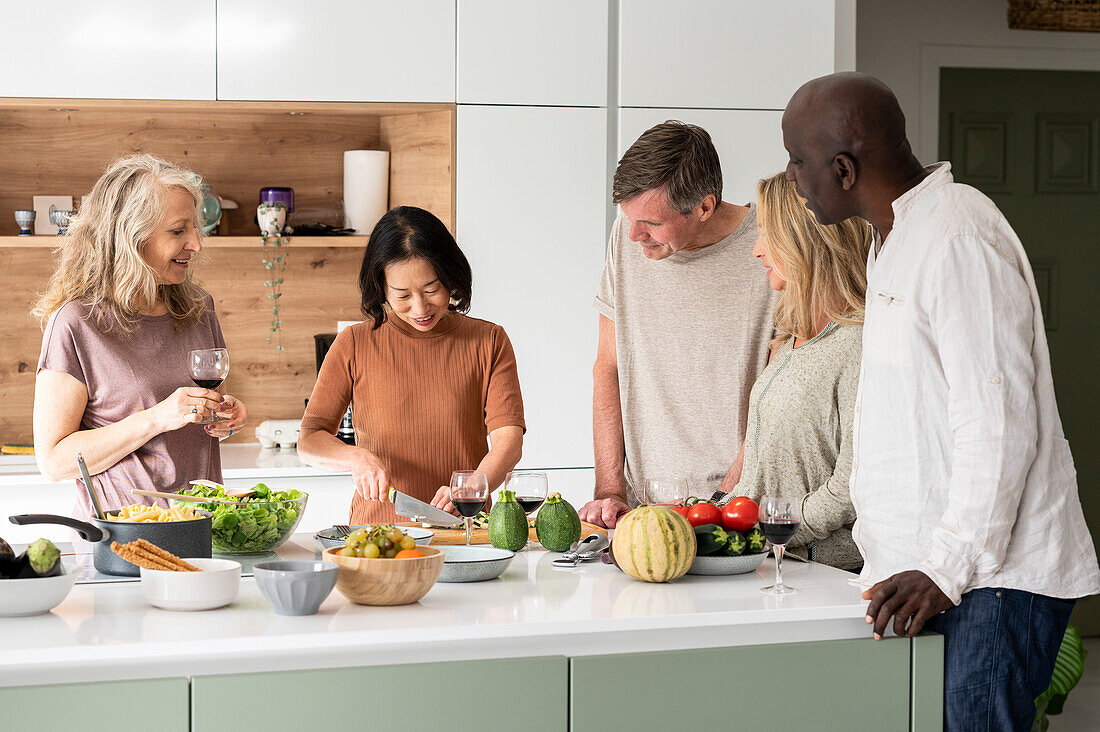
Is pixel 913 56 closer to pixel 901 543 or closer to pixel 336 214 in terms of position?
pixel 336 214

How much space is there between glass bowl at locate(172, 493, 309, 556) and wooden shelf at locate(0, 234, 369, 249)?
1900 millimetres

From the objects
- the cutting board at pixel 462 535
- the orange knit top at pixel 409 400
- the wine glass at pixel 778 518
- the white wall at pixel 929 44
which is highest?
the white wall at pixel 929 44

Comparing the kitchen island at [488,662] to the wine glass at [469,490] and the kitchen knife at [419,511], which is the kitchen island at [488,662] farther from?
the kitchen knife at [419,511]

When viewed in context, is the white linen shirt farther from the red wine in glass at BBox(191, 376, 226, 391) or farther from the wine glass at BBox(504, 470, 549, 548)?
the red wine in glass at BBox(191, 376, 226, 391)

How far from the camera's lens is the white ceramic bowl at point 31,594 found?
1631 millimetres

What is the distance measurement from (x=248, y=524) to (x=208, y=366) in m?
0.47

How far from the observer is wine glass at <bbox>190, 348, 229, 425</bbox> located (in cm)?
237

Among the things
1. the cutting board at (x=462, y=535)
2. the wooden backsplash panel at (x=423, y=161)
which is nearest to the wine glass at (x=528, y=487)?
the cutting board at (x=462, y=535)

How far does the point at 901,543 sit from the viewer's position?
1.71m

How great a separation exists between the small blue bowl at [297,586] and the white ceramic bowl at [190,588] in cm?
7

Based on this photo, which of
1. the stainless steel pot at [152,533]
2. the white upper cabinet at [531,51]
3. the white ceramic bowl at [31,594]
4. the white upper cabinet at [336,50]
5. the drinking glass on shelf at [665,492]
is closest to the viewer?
the white ceramic bowl at [31,594]

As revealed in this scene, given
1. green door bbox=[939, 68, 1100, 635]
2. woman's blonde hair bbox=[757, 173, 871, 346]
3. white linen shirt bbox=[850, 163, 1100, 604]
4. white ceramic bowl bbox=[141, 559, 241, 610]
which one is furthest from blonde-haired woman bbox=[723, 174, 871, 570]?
green door bbox=[939, 68, 1100, 635]

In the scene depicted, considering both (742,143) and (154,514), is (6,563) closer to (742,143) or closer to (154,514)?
(154,514)

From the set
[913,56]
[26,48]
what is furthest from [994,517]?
[913,56]
